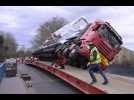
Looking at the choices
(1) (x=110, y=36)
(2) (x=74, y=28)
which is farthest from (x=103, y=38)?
(2) (x=74, y=28)

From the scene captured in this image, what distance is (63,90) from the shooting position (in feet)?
33.3

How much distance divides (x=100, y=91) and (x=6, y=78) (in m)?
6.18

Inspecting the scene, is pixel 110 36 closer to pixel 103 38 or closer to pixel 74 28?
pixel 103 38

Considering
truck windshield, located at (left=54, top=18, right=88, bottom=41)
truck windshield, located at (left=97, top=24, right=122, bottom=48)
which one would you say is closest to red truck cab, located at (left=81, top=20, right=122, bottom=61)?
truck windshield, located at (left=97, top=24, right=122, bottom=48)

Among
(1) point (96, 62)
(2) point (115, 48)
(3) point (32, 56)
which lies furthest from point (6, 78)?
(3) point (32, 56)

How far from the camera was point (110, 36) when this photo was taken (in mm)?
12781

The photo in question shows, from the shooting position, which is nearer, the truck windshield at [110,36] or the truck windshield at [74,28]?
the truck windshield at [110,36]

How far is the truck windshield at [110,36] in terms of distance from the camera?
12.6 m

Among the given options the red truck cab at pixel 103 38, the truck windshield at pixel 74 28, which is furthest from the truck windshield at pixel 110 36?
the truck windshield at pixel 74 28

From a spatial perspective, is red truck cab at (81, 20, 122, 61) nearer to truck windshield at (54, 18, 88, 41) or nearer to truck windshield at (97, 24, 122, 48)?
truck windshield at (97, 24, 122, 48)

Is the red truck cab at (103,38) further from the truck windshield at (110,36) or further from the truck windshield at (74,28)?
the truck windshield at (74,28)

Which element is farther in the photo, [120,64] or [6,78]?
[120,64]
